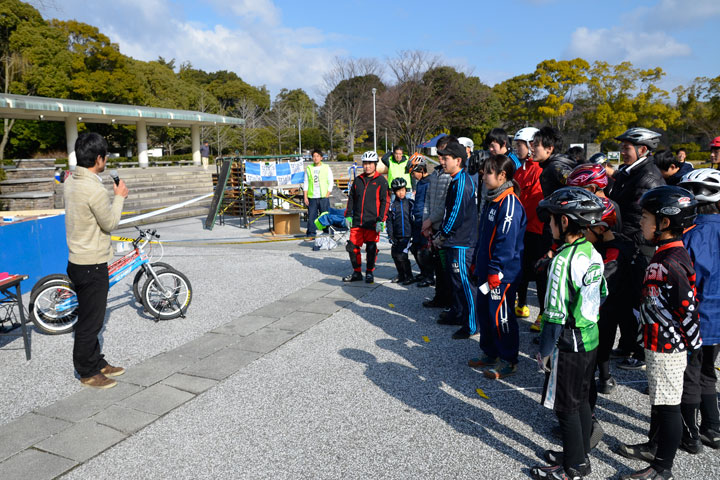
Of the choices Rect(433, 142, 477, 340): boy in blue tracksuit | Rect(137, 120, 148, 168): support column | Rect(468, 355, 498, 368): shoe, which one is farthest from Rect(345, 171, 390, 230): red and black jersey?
Rect(137, 120, 148, 168): support column

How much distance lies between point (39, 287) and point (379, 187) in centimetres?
448

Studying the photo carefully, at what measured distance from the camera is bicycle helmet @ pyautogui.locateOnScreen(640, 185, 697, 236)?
8.62 ft

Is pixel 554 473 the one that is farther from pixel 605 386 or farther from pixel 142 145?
pixel 142 145

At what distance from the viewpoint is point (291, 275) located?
8.05 meters

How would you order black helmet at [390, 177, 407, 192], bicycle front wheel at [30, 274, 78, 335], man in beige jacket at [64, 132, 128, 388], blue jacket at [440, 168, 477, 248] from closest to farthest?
man in beige jacket at [64, 132, 128, 388] → blue jacket at [440, 168, 477, 248] → bicycle front wheel at [30, 274, 78, 335] → black helmet at [390, 177, 407, 192]

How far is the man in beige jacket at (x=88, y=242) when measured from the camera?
3928 mm

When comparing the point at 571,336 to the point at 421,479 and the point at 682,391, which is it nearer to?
the point at 682,391

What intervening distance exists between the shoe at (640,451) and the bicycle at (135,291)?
4827 mm

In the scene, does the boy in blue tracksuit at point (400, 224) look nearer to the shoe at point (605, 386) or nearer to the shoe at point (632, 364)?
the shoe at point (632, 364)

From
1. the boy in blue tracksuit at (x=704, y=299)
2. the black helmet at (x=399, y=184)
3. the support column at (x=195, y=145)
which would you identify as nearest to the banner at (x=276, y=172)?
the black helmet at (x=399, y=184)

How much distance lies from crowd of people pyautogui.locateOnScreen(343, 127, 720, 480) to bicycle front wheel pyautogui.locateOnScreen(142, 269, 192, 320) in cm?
312

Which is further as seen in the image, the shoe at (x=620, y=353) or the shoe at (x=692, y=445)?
the shoe at (x=620, y=353)

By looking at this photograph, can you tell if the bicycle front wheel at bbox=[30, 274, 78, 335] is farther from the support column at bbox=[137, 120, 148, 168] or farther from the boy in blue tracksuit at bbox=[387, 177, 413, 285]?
the support column at bbox=[137, 120, 148, 168]

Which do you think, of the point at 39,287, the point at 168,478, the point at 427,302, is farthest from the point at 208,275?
the point at 168,478
